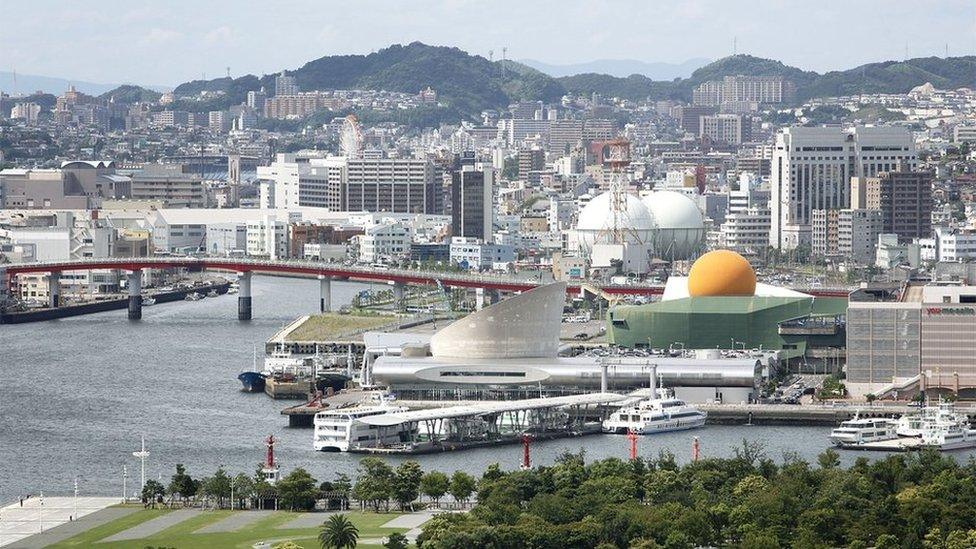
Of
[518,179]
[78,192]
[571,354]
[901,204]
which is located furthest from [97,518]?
[518,179]

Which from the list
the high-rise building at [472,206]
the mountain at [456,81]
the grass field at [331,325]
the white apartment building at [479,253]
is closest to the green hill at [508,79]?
the mountain at [456,81]

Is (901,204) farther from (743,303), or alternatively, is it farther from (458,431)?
(458,431)

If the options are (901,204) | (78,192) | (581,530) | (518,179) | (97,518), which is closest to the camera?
(581,530)

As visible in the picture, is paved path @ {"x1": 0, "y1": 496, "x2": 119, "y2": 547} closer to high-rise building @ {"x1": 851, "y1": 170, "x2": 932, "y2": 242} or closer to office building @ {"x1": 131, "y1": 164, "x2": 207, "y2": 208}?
high-rise building @ {"x1": 851, "y1": 170, "x2": 932, "y2": 242}

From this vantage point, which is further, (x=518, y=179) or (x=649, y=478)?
(x=518, y=179)

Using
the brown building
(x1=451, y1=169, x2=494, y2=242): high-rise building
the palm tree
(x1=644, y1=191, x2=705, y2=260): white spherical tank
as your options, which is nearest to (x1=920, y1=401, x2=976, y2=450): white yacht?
the palm tree

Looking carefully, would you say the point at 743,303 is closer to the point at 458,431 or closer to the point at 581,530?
the point at 458,431

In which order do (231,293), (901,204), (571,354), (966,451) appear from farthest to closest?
(901,204) → (231,293) → (571,354) → (966,451)
